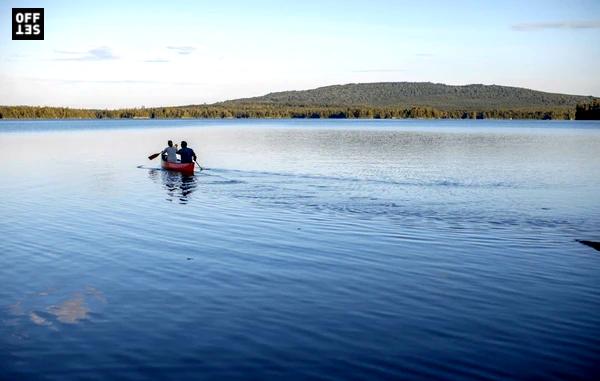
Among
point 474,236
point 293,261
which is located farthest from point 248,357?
point 474,236

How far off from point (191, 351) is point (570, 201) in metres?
20.4

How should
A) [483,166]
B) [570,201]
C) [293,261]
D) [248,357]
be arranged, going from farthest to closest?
[483,166], [570,201], [293,261], [248,357]

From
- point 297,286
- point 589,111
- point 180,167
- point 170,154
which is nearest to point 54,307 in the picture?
point 297,286

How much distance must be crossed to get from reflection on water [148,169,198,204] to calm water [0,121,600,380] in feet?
1.39

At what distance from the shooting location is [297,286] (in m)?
11.6

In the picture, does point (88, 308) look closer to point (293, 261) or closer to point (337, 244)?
point (293, 261)

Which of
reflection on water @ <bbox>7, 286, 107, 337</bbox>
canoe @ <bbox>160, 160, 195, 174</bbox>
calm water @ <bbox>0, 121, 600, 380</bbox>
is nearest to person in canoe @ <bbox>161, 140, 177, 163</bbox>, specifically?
canoe @ <bbox>160, 160, 195, 174</bbox>

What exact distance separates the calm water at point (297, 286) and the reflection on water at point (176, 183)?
16.6 inches

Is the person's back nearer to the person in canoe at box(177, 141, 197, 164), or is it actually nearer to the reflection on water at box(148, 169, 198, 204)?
the person in canoe at box(177, 141, 197, 164)

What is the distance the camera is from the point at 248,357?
8227mm

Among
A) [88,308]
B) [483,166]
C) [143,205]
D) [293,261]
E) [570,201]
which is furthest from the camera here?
[483,166]

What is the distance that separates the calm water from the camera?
8141 millimetres

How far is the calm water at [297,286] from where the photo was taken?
8.14m

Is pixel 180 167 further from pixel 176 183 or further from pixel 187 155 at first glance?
pixel 176 183
